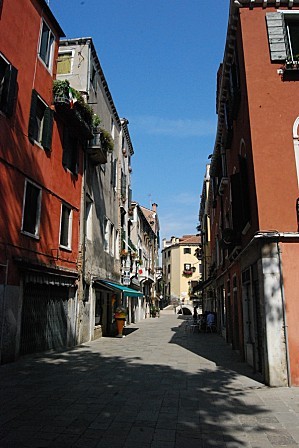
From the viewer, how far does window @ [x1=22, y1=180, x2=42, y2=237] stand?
1071cm

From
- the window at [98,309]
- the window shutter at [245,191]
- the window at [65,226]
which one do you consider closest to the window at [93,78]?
the window at [65,226]

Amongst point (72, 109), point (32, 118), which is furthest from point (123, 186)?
point (32, 118)

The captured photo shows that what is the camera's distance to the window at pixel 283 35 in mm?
8906

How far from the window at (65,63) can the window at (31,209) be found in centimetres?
725

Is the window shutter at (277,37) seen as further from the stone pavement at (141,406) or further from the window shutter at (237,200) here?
the stone pavement at (141,406)

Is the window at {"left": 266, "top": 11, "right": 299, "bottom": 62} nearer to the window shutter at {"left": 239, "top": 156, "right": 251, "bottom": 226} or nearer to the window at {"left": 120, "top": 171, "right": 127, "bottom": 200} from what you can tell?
the window shutter at {"left": 239, "top": 156, "right": 251, "bottom": 226}

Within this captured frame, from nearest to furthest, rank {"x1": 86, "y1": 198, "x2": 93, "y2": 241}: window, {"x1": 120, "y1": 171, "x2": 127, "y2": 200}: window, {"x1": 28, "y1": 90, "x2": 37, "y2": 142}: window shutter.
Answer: {"x1": 28, "y1": 90, "x2": 37, "y2": 142}: window shutter, {"x1": 86, "y1": 198, "x2": 93, "y2": 241}: window, {"x1": 120, "y1": 171, "x2": 127, "y2": 200}: window

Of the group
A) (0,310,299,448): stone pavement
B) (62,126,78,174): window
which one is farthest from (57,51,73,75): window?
(0,310,299,448): stone pavement

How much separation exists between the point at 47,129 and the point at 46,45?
3.22 m

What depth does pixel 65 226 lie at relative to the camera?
13523mm

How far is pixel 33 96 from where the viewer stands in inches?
447

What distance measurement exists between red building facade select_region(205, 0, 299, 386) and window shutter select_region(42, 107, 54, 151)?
603cm

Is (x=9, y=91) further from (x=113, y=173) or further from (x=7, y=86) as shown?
(x=113, y=173)

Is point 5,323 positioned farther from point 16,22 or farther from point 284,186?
point 16,22
